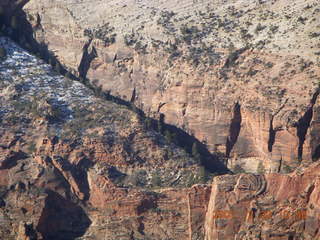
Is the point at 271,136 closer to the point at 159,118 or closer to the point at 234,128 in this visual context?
the point at 234,128

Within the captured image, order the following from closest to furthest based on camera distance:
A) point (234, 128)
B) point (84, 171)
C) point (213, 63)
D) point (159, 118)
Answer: point (84, 171), point (234, 128), point (213, 63), point (159, 118)

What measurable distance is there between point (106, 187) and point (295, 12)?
28350mm

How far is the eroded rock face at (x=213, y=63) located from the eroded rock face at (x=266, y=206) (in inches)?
509

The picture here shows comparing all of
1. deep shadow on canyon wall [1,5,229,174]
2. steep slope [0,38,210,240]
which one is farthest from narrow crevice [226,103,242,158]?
steep slope [0,38,210,240]

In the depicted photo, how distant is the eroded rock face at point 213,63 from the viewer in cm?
12762

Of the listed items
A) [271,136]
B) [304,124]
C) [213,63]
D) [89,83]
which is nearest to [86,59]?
[89,83]

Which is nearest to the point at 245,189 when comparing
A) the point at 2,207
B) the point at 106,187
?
the point at 106,187

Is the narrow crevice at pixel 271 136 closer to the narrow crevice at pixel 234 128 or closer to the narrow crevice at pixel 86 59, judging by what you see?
the narrow crevice at pixel 234 128

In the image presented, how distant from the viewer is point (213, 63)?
133875mm

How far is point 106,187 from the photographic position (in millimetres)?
120625

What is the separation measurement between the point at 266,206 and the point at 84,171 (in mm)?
19962

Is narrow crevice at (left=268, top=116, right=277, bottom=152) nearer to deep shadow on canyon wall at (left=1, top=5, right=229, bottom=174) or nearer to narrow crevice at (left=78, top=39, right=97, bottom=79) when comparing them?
deep shadow on canyon wall at (left=1, top=5, right=229, bottom=174)

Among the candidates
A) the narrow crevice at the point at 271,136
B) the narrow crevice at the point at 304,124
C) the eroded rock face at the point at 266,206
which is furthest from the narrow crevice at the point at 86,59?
the eroded rock face at the point at 266,206

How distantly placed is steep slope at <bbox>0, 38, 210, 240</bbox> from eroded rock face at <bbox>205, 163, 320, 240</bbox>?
4.57 meters
